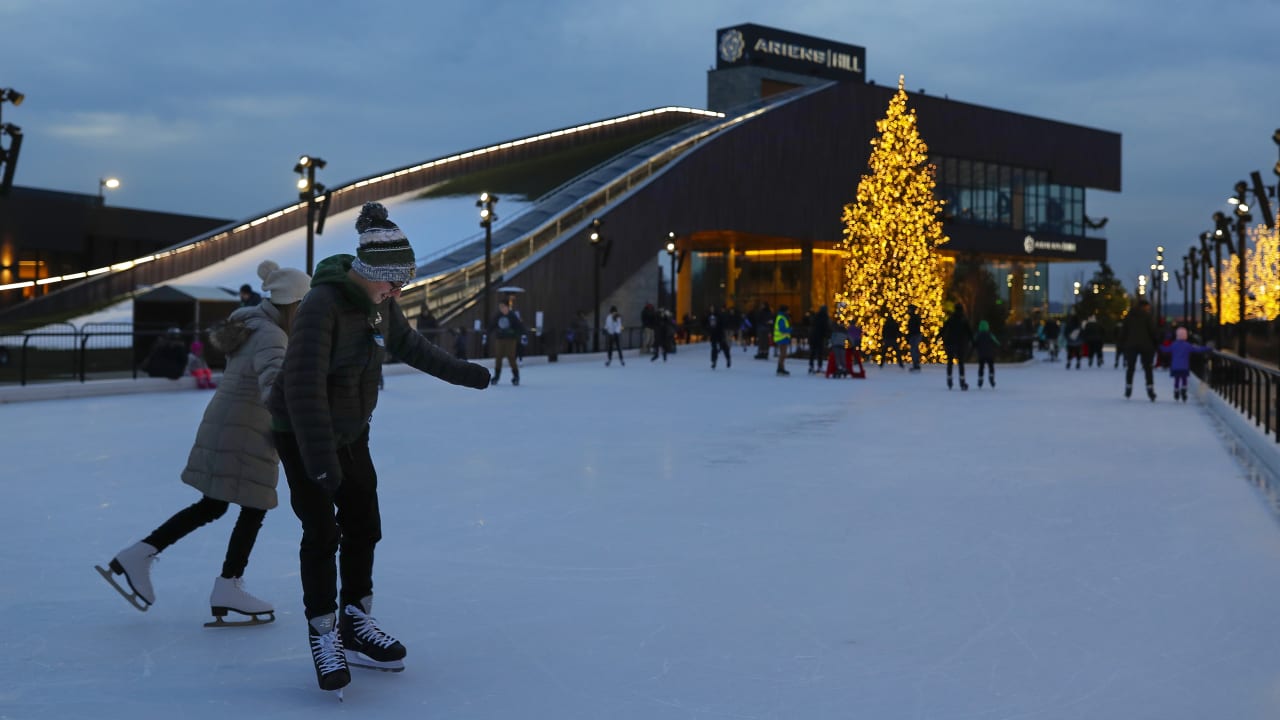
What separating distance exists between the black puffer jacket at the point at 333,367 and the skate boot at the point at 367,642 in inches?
26.0

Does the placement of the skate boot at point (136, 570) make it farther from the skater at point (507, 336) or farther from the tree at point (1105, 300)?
the tree at point (1105, 300)

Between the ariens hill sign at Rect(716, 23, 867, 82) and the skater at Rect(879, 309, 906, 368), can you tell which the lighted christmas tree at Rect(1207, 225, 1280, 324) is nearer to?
the ariens hill sign at Rect(716, 23, 867, 82)

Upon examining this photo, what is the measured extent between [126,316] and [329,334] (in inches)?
1350

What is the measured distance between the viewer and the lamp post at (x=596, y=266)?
122 ft

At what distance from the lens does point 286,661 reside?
15.0ft

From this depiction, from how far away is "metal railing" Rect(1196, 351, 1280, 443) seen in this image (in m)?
11.6

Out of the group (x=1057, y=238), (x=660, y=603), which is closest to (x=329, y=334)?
(x=660, y=603)

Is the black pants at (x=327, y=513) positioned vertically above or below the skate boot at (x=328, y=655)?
above

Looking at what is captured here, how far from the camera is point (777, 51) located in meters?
72.3

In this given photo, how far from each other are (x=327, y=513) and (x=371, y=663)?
0.63 metres

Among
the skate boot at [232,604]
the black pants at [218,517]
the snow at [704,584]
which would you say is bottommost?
the snow at [704,584]

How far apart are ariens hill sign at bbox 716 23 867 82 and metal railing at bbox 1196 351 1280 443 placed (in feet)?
176

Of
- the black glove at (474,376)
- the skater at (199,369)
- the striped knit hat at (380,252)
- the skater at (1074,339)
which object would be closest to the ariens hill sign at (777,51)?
the skater at (1074,339)

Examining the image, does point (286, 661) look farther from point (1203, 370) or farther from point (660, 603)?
point (1203, 370)
